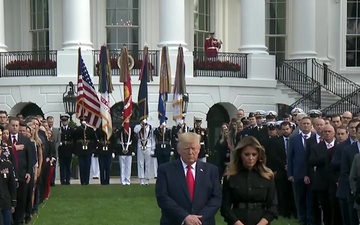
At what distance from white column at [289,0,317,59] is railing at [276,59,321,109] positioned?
1.25 meters

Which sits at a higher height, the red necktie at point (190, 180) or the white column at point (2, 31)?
the white column at point (2, 31)

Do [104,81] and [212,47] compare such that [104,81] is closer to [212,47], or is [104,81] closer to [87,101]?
[87,101]

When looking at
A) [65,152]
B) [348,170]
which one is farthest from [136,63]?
[348,170]

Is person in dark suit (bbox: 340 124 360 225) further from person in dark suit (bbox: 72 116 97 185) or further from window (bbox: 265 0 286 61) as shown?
window (bbox: 265 0 286 61)

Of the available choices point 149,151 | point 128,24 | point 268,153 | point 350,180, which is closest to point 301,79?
point 128,24

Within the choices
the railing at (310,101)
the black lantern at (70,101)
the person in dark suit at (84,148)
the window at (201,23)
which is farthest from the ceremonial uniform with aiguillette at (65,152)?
the window at (201,23)

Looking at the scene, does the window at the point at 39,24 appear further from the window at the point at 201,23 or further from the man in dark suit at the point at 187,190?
the man in dark suit at the point at 187,190

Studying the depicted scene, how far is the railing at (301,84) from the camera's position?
100ft

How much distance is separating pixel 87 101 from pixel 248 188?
16.8 m

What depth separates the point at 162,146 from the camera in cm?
2462

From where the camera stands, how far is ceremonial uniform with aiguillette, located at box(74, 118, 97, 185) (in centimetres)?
2388

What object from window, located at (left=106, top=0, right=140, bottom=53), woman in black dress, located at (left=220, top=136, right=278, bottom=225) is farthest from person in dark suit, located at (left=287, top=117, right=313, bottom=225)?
window, located at (left=106, top=0, right=140, bottom=53)

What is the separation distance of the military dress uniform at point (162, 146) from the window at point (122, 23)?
914 cm

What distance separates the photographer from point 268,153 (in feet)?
54.7
